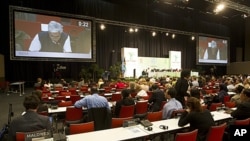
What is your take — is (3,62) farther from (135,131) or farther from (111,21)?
(135,131)

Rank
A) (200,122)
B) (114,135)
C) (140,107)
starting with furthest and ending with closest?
(140,107) → (200,122) → (114,135)

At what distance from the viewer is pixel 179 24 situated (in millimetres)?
21922

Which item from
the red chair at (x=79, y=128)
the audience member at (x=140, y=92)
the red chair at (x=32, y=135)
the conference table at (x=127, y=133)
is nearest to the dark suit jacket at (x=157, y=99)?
the audience member at (x=140, y=92)

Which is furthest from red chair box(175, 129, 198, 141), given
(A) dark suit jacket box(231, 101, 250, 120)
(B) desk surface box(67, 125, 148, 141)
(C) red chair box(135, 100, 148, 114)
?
(C) red chair box(135, 100, 148, 114)

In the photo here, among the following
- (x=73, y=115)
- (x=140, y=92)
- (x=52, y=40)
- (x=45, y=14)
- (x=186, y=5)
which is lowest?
(x=73, y=115)

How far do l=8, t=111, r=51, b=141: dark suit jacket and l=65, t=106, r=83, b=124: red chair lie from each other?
76.3 inches

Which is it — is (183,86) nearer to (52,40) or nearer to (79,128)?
(79,128)

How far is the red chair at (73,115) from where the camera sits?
480 cm

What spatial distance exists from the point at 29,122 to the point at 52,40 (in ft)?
39.7

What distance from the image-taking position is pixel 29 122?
2.79 metres

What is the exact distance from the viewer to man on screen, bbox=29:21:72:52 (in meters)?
13.4

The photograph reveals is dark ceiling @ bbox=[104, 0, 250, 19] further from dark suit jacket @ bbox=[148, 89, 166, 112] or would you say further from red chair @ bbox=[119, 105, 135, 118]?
red chair @ bbox=[119, 105, 135, 118]

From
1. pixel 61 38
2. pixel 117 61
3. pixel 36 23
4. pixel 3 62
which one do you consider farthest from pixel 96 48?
pixel 3 62

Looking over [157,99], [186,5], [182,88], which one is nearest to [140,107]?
[157,99]
